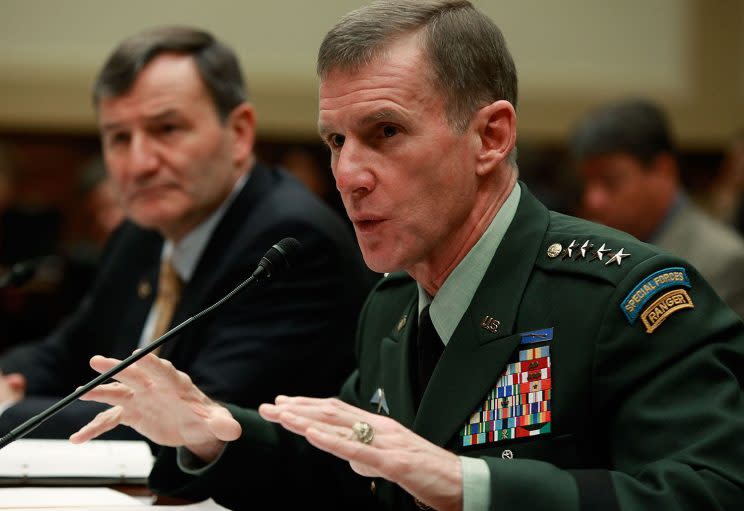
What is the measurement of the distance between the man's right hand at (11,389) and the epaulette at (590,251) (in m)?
1.39

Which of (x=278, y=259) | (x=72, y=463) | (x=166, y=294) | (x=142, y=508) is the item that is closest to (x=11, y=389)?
(x=166, y=294)

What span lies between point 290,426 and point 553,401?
1.38 feet

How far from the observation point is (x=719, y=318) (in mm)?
1473

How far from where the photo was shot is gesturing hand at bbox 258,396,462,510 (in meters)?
1.29

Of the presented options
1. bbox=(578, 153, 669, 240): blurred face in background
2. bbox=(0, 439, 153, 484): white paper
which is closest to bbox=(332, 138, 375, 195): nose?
bbox=(0, 439, 153, 484): white paper

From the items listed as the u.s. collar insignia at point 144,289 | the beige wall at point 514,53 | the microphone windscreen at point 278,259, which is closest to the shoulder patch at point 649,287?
the microphone windscreen at point 278,259

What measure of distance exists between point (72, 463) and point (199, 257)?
850mm

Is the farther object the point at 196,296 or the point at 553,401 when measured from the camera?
the point at 196,296

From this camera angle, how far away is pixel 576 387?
4.96 feet

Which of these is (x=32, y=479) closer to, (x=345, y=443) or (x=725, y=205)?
(x=345, y=443)

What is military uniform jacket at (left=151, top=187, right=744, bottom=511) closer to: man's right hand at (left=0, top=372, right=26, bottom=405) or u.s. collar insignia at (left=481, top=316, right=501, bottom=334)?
u.s. collar insignia at (left=481, top=316, right=501, bottom=334)

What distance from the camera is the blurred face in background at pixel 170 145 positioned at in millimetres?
2748

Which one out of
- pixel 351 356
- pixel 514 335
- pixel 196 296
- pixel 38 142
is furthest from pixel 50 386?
pixel 38 142

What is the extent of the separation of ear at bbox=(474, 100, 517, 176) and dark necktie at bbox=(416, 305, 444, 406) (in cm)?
28
